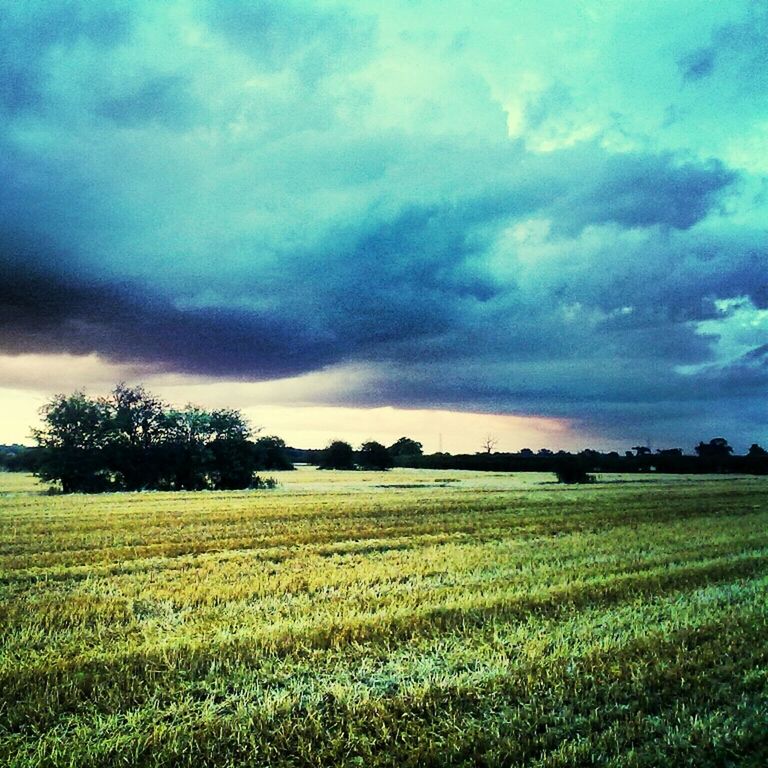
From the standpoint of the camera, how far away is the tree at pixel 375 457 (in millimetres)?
95625

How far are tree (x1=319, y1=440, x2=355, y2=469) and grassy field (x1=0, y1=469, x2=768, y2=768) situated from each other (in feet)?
271

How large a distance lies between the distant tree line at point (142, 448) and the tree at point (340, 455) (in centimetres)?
3886

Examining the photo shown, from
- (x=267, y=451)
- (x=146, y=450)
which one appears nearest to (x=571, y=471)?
(x=267, y=451)

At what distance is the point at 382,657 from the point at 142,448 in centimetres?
5048

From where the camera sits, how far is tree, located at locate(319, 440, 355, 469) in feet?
318

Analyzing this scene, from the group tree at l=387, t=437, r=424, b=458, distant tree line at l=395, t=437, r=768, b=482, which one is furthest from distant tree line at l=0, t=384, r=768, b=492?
tree at l=387, t=437, r=424, b=458

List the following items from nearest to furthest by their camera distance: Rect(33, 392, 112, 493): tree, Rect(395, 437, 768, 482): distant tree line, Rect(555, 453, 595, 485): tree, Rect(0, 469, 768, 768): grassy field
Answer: Rect(0, 469, 768, 768): grassy field → Rect(33, 392, 112, 493): tree → Rect(555, 453, 595, 485): tree → Rect(395, 437, 768, 482): distant tree line

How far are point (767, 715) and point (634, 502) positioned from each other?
87.5 ft

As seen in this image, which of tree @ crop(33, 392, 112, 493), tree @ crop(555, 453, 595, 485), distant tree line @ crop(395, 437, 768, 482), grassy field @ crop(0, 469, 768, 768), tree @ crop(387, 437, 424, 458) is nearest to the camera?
grassy field @ crop(0, 469, 768, 768)

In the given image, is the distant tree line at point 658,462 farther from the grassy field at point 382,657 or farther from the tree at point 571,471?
the grassy field at point 382,657

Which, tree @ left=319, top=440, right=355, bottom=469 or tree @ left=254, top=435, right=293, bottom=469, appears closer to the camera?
tree @ left=254, top=435, right=293, bottom=469

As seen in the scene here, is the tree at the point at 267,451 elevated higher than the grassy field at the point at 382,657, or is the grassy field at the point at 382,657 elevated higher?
the tree at the point at 267,451

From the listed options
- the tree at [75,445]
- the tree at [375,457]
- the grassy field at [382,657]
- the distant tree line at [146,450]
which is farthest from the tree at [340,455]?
the grassy field at [382,657]

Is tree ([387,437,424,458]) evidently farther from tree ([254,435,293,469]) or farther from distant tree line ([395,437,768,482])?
tree ([254,435,293,469])
